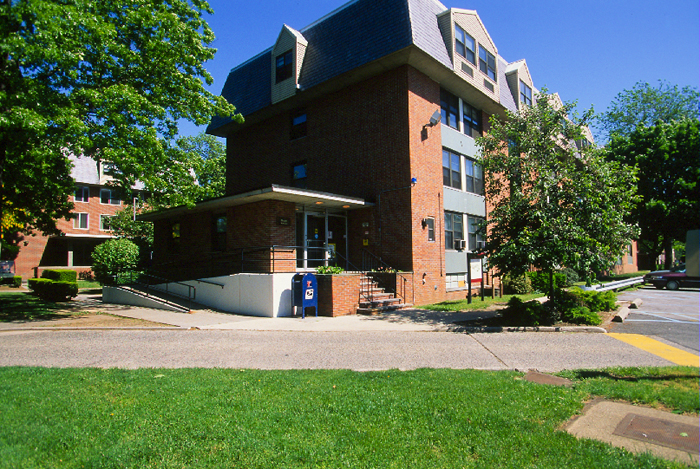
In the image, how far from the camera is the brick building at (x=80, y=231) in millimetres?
40500

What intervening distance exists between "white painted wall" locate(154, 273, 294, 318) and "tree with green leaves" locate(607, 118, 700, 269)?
87.3 feet

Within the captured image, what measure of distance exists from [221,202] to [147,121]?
3.77 m

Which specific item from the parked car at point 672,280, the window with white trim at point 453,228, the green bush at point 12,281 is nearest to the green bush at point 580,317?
the window with white trim at point 453,228

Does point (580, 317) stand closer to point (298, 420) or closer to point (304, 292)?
point (304, 292)

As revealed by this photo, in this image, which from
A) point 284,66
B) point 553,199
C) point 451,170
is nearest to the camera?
point 553,199

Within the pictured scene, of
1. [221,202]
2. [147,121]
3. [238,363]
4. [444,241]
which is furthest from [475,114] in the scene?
[238,363]

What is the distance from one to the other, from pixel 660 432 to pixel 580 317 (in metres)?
7.54

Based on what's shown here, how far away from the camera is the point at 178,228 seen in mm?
20406

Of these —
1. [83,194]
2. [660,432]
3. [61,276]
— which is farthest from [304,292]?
[83,194]

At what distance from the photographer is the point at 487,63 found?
20.7m

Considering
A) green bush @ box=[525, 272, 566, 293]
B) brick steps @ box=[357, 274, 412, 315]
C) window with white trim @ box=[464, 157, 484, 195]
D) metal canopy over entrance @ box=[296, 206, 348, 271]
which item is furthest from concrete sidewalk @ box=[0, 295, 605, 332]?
window with white trim @ box=[464, 157, 484, 195]

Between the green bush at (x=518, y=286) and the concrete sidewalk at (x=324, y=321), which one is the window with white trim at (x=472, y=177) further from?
the concrete sidewalk at (x=324, y=321)

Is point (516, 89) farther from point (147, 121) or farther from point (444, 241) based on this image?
point (147, 121)

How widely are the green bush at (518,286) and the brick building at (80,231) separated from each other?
37.1 metres
